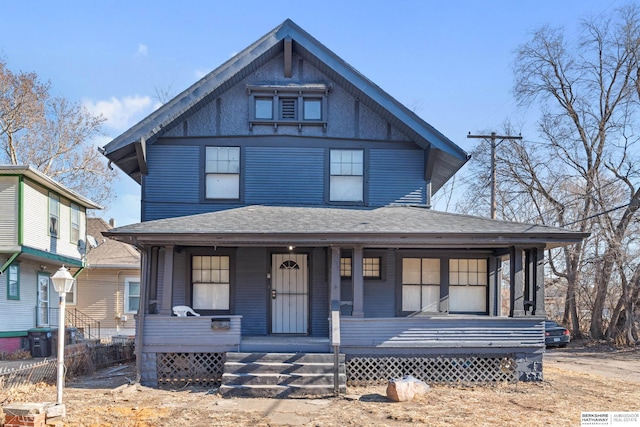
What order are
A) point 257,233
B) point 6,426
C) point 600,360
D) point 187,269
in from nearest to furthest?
point 6,426 < point 257,233 < point 187,269 < point 600,360

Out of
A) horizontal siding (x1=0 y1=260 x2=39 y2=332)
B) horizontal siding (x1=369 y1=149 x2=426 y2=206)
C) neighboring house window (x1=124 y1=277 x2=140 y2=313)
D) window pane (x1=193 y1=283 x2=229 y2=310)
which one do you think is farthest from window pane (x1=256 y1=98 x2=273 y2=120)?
neighboring house window (x1=124 y1=277 x2=140 y2=313)

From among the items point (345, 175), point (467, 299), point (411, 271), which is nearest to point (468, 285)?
point (467, 299)

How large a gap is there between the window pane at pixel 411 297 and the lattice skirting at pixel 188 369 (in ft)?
14.9

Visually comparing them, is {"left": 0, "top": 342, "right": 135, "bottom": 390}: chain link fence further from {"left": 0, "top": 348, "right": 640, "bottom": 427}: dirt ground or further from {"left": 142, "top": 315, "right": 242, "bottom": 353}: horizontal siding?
{"left": 142, "top": 315, "right": 242, "bottom": 353}: horizontal siding

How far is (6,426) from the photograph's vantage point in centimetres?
720

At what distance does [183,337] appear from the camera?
10.9 meters

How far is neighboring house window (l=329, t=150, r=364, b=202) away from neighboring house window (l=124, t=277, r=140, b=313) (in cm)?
1289

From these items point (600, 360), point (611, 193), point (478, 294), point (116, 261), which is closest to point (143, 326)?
point (478, 294)

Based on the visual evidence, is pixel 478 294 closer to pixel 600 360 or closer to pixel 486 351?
pixel 486 351

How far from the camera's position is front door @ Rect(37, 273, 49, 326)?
18.2m

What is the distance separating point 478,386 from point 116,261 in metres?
16.5

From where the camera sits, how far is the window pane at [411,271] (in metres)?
13.0

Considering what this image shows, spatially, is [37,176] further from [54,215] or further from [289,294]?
[289,294]

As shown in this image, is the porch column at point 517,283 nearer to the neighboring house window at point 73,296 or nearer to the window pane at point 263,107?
the window pane at point 263,107
